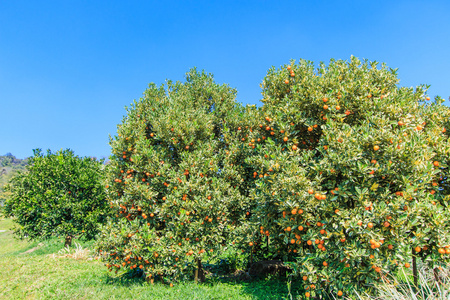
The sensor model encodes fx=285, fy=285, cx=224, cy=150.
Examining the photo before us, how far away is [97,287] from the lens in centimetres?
913

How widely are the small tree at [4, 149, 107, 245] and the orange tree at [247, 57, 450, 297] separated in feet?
37.3

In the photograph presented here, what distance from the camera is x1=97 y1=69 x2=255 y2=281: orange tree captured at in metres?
8.18

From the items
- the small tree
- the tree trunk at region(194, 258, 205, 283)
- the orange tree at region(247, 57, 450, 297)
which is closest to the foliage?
the orange tree at region(247, 57, 450, 297)

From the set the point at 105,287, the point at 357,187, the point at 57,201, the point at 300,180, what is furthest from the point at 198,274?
the point at 57,201

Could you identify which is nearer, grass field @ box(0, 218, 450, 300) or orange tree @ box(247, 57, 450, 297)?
orange tree @ box(247, 57, 450, 297)

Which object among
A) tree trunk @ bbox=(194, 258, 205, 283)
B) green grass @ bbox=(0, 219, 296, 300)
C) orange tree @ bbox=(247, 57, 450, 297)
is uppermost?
orange tree @ bbox=(247, 57, 450, 297)

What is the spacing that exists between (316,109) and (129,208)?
6228mm

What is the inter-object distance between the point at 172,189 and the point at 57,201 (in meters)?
9.74

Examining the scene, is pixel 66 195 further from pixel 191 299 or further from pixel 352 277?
pixel 352 277

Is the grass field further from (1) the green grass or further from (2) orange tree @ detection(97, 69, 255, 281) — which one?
(2) orange tree @ detection(97, 69, 255, 281)

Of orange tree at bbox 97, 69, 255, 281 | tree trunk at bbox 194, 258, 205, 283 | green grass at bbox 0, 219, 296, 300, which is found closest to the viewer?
green grass at bbox 0, 219, 296, 300

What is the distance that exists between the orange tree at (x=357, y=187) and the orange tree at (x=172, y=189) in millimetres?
1740

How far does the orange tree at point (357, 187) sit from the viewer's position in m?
5.80

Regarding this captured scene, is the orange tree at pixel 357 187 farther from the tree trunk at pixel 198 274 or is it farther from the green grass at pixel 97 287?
the tree trunk at pixel 198 274
